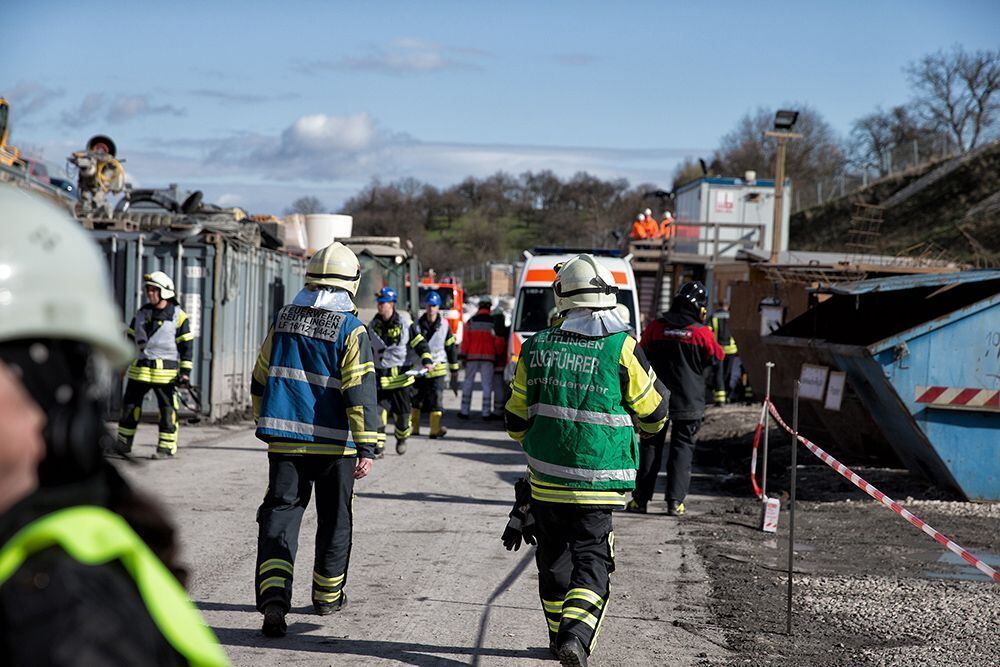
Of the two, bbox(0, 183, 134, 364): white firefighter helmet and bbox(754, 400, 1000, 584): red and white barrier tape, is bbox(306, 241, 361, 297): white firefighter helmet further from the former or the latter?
bbox(0, 183, 134, 364): white firefighter helmet

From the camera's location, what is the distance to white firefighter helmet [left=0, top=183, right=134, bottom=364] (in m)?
1.53

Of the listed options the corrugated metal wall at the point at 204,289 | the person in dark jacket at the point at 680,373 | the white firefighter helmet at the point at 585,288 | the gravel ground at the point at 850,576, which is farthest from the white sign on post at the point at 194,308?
the white firefighter helmet at the point at 585,288

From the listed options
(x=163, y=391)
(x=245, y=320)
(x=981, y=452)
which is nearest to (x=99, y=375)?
(x=981, y=452)

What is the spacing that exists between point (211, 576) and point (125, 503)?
5.99m

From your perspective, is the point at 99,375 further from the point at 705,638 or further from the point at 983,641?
the point at 983,641

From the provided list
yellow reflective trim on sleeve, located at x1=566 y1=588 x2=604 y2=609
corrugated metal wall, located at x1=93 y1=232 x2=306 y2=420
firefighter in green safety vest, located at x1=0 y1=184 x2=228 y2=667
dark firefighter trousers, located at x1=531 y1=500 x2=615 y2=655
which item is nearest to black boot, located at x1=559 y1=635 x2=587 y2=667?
dark firefighter trousers, located at x1=531 y1=500 x2=615 y2=655

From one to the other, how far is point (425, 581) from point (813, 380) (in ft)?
19.2

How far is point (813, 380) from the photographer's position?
11836mm

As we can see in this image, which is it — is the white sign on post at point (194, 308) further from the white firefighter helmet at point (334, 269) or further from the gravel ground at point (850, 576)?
the white firefighter helmet at point (334, 269)

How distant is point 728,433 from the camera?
16594 mm

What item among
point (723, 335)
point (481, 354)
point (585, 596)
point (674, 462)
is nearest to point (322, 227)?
point (481, 354)

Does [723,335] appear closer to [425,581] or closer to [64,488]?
[425,581]

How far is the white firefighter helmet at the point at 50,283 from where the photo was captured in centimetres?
153

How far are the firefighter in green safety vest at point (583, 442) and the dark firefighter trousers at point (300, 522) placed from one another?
119 cm
